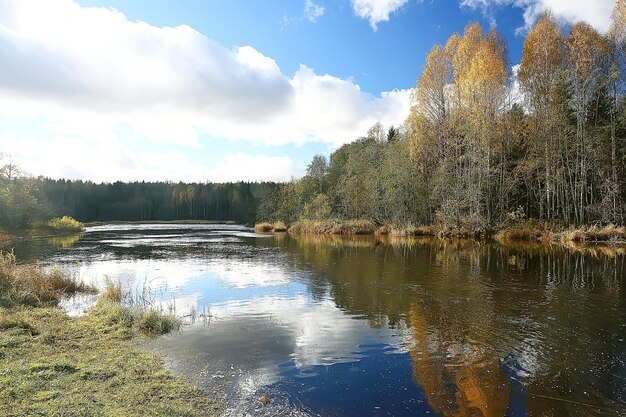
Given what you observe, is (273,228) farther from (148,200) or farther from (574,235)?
(148,200)

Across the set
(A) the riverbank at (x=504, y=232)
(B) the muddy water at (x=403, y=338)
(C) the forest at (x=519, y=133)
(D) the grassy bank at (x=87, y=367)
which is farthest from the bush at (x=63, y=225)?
(D) the grassy bank at (x=87, y=367)

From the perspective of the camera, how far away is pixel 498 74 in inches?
1437

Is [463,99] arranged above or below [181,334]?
above

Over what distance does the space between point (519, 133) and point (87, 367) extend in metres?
41.4

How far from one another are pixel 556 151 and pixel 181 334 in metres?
34.9

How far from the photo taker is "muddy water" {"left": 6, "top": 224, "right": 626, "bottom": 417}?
6770mm

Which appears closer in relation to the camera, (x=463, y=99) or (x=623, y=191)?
(x=623, y=191)

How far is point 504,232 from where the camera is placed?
119 feet

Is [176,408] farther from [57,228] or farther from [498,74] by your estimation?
[57,228]

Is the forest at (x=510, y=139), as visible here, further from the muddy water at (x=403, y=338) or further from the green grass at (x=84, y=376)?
the green grass at (x=84, y=376)

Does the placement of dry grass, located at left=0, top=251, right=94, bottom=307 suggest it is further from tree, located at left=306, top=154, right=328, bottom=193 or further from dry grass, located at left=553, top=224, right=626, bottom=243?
tree, located at left=306, top=154, right=328, bottom=193

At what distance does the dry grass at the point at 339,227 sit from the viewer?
171 feet

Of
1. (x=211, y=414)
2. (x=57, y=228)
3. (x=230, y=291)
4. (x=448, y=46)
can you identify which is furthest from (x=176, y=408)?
(x=57, y=228)

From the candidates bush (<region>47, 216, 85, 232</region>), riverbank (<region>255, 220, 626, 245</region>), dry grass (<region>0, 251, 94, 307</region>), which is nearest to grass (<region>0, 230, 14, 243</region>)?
bush (<region>47, 216, 85, 232</region>)
